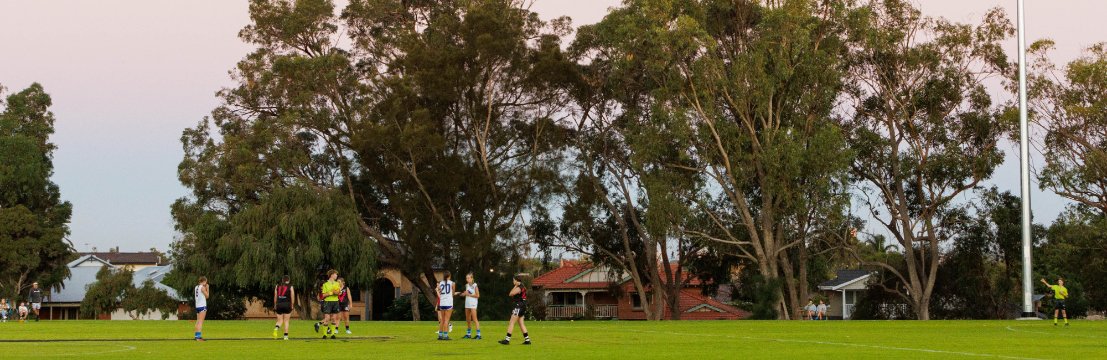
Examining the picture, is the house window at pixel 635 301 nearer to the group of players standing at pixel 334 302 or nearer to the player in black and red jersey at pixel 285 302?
the group of players standing at pixel 334 302

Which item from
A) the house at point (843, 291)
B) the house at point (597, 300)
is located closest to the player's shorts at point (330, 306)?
the house at point (597, 300)

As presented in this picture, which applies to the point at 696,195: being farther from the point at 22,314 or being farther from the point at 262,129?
the point at 22,314

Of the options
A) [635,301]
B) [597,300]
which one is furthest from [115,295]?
[635,301]

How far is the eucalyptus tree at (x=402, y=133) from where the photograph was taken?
69438 mm

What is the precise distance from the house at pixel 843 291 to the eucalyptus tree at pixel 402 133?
33.7 m

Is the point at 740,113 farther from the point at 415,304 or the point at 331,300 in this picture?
the point at 331,300

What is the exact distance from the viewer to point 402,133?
6781 cm

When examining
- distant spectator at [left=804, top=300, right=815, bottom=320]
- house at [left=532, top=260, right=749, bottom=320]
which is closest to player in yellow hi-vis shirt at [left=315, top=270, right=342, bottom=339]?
distant spectator at [left=804, top=300, right=815, bottom=320]

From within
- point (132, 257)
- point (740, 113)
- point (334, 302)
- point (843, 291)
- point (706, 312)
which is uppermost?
point (740, 113)

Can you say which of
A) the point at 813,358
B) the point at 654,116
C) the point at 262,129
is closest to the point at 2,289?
the point at 262,129

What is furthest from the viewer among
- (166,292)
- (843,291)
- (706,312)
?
(843,291)

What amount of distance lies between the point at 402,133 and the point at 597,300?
31.8m

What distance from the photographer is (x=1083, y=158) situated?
64.6 meters

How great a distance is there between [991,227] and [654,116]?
823 inches
